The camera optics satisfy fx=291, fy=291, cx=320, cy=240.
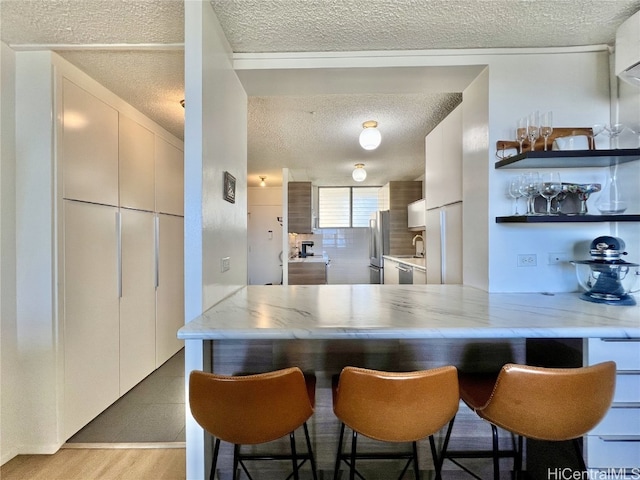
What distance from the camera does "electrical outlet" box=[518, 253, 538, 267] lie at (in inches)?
73.9

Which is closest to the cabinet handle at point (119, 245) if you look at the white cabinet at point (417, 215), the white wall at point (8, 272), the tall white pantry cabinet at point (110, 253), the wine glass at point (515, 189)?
the tall white pantry cabinet at point (110, 253)

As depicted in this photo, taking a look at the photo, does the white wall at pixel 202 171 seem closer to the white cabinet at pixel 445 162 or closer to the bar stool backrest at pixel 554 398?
the bar stool backrest at pixel 554 398

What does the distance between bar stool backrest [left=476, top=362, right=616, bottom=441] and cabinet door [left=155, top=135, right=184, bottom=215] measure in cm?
313

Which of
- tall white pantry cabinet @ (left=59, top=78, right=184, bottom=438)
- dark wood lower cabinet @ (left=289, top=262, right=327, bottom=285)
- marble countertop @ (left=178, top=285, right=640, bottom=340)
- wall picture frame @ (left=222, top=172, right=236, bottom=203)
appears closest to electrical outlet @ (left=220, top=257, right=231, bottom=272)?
marble countertop @ (left=178, top=285, right=640, bottom=340)

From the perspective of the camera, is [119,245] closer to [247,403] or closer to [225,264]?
[225,264]

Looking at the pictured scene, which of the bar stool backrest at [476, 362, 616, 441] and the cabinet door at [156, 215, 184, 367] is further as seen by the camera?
the cabinet door at [156, 215, 184, 367]

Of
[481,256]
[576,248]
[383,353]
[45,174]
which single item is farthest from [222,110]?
[576,248]

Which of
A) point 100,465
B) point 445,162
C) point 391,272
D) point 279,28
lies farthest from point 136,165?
point 391,272

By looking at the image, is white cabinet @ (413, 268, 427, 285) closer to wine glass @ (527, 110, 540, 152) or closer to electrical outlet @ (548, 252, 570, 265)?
electrical outlet @ (548, 252, 570, 265)

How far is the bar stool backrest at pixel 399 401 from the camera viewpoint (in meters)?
1.01

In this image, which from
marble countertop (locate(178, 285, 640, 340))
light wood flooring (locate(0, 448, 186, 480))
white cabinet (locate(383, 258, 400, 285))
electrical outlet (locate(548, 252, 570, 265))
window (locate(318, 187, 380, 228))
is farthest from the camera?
window (locate(318, 187, 380, 228))

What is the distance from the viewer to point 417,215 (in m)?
4.61

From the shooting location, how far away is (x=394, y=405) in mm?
1017

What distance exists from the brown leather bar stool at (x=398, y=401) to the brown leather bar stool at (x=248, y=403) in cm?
21
